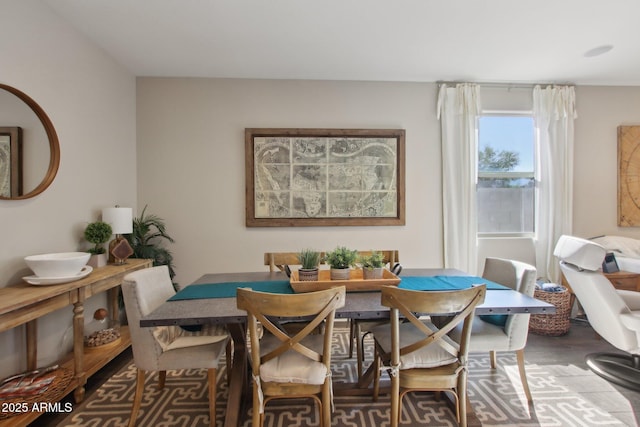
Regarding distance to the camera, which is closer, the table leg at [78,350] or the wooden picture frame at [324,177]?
the table leg at [78,350]

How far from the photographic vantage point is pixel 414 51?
8.84 feet

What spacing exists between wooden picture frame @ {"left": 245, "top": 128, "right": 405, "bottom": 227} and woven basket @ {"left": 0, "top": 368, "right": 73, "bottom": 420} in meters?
1.86

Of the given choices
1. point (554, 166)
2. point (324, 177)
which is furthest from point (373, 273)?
point (554, 166)

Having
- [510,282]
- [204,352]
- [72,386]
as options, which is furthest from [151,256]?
[510,282]

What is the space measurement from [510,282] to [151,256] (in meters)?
3.21

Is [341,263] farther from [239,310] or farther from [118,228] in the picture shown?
[118,228]

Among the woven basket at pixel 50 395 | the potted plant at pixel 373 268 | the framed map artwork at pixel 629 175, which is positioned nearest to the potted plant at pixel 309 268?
the potted plant at pixel 373 268

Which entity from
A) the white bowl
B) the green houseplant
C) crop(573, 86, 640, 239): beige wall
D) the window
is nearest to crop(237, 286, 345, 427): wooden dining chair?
the white bowl

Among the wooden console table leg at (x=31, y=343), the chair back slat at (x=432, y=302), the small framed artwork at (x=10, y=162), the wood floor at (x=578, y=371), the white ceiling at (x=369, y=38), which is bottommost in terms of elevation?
the wood floor at (x=578, y=371)

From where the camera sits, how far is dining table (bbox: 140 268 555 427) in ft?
4.70

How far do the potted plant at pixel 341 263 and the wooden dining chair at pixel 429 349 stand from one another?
1.52 ft

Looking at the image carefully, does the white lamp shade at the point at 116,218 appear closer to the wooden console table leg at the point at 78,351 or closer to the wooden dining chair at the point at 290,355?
the wooden console table leg at the point at 78,351

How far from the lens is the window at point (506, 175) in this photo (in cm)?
341

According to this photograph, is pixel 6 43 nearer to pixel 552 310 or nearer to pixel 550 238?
pixel 552 310
